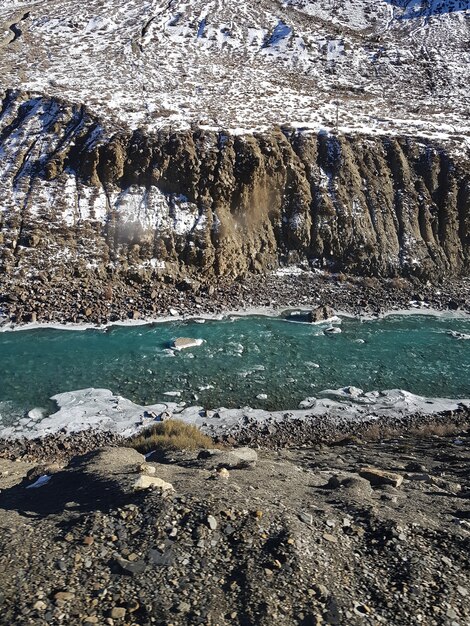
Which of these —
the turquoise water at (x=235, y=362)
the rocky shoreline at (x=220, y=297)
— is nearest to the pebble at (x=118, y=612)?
the turquoise water at (x=235, y=362)

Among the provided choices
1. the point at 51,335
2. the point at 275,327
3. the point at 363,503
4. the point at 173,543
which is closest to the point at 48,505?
the point at 173,543

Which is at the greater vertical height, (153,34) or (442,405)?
(153,34)

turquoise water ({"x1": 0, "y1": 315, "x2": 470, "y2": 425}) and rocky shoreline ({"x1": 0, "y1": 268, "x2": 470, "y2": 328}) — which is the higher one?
rocky shoreline ({"x1": 0, "y1": 268, "x2": 470, "y2": 328})

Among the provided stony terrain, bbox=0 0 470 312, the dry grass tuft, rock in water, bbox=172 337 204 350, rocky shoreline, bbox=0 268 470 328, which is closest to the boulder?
the dry grass tuft

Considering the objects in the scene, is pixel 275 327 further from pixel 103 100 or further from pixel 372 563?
pixel 103 100

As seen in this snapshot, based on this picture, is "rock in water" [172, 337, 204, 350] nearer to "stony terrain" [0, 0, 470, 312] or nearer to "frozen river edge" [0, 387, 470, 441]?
"frozen river edge" [0, 387, 470, 441]
